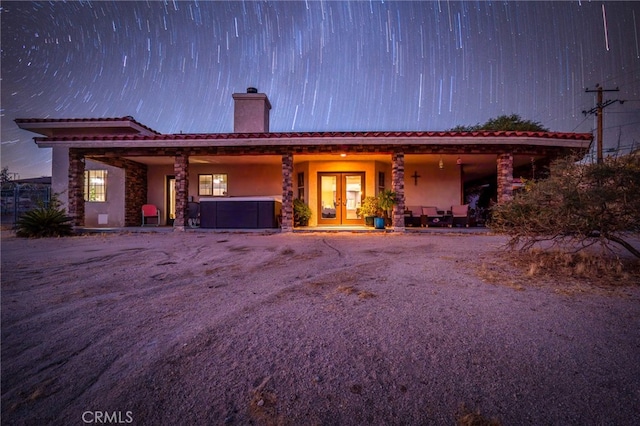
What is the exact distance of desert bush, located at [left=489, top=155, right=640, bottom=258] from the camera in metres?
3.97

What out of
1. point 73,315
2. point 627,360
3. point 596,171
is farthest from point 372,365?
point 596,171

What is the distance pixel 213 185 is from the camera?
1351 centimetres

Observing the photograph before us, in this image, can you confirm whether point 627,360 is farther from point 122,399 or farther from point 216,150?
point 216,150

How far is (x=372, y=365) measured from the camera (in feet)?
6.00

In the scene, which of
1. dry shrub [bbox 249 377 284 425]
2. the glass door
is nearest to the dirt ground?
dry shrub [bbox 249 377 284 425]

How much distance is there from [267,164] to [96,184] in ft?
23.5

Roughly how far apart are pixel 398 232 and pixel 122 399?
9062mm

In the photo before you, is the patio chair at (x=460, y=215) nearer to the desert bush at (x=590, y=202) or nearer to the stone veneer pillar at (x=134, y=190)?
the desert bush at (x=590, y=202)

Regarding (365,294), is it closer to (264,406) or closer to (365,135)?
(264,406)

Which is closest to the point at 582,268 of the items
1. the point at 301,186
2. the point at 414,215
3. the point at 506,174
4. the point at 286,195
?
the point at 506,174

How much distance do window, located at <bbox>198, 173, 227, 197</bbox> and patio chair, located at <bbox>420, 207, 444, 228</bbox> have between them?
336 inches

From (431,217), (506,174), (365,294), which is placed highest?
(506,174)

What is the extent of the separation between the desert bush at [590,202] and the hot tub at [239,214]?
7.81m

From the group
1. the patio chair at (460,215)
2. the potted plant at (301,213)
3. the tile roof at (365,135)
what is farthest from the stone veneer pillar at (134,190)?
the patio chair at (460,215)
